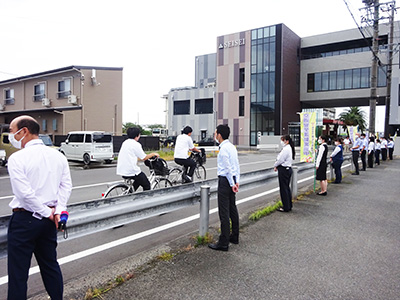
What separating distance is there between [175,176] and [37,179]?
558 centimetres

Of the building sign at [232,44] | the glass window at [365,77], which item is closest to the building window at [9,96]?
the building sign at [232,44]

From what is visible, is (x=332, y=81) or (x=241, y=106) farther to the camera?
(x=241, y=106)

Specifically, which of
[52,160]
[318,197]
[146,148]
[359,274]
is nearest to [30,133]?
[52,160]

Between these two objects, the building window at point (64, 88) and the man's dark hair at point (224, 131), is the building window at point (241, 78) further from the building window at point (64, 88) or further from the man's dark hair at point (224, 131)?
the man's dark hair at point (224, 131)

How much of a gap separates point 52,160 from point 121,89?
94.6 ft

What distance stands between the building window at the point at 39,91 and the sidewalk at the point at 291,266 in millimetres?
31229

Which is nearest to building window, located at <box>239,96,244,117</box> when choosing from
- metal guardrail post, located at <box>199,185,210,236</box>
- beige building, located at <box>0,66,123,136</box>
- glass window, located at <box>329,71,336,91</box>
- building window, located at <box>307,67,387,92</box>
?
building window, located at <box>307,67,387,92</box>

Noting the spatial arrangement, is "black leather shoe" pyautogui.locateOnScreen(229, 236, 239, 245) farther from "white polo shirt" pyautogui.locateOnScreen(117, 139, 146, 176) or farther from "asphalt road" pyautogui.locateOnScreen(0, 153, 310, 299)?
"white polo shirt" pyautogui.locateOnScreen(117, 139, 146, 176)

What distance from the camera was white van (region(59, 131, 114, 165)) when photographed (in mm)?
17469

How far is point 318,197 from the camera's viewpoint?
837cm

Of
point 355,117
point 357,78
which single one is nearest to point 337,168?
point 357,78

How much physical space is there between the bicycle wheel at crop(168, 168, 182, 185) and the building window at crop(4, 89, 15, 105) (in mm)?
33460

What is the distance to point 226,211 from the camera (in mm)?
4488

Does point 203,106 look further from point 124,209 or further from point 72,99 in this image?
point 124,209
